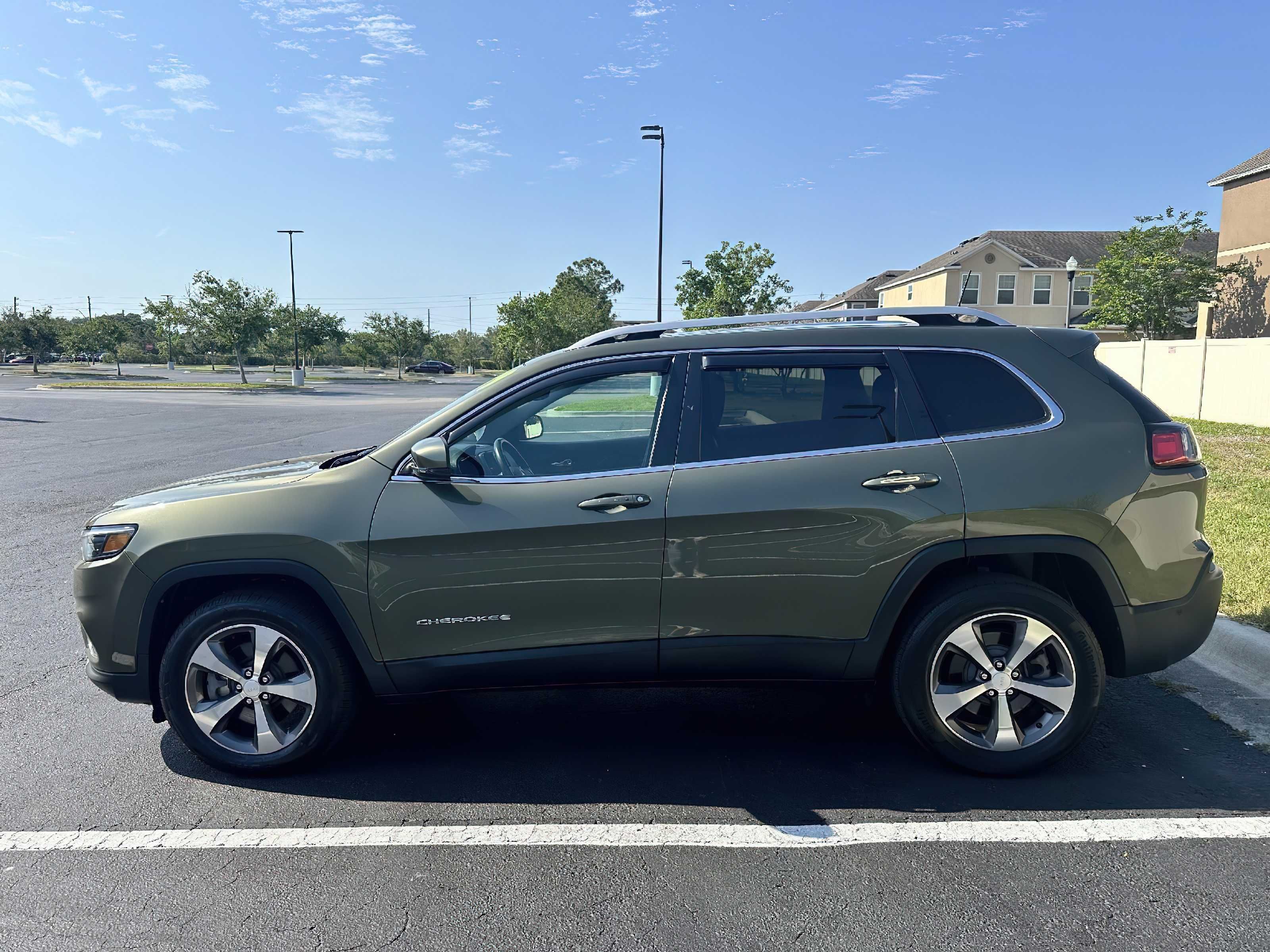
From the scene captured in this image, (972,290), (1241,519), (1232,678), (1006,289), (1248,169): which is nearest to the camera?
(1232,678)

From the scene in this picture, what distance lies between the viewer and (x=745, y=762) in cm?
383

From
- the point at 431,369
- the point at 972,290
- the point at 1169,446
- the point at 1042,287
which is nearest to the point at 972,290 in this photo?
the point at 972,290

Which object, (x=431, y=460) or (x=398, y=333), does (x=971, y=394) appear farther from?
(x=398, y=333)

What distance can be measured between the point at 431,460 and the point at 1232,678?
426cm

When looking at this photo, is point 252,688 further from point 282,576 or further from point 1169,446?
point 1169,446

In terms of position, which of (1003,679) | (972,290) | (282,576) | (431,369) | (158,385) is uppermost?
(972,290)

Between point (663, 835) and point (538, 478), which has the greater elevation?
point (538, 478)

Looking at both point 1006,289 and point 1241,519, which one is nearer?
point 1241,519

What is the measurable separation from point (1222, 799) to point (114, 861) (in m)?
4.08

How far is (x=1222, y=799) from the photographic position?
3.46 m

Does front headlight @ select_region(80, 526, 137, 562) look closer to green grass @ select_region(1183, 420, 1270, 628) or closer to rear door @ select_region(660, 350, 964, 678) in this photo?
rear door @ select_region(660, 350, 964, 678)

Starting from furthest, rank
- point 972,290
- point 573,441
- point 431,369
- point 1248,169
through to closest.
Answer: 1. point 431,369
2. point 972,290
3. point 1248,169
4. point 573,441

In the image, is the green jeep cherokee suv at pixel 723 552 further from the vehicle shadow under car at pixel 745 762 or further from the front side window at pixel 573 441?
the vehicle shadow under car at pixel 745 762

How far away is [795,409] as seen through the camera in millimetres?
3695
